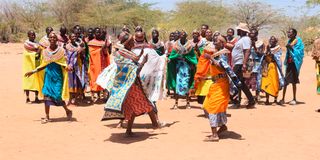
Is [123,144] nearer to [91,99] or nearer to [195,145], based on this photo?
[195,145]

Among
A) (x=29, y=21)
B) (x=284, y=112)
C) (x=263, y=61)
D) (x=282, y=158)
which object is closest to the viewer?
(x=282, y=158)

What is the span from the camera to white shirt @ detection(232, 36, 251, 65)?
986 centimetres

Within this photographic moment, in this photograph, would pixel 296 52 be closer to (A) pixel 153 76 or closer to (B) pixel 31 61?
(A) pixel 153 76

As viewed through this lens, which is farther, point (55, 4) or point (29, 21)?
point (29, 21)

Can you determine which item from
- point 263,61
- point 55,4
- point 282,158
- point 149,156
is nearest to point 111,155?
point 149,156

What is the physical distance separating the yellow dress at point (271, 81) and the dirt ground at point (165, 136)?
425mm

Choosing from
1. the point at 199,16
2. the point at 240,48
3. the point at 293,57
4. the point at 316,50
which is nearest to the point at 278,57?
the point at 293,57

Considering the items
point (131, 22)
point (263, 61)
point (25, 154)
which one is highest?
point (131, 22)

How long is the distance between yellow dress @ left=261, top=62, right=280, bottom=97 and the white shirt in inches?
46.2

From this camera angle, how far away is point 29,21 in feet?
178

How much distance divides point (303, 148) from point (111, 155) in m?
2.82

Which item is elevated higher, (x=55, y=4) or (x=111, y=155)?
(x=55, y=4)

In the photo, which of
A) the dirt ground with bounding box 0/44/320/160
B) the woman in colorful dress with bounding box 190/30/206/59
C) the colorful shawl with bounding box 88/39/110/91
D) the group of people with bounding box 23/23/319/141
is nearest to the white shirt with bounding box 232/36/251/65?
the group of people with bounding box 23/23/319/141

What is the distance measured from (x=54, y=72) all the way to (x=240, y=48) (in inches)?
160
